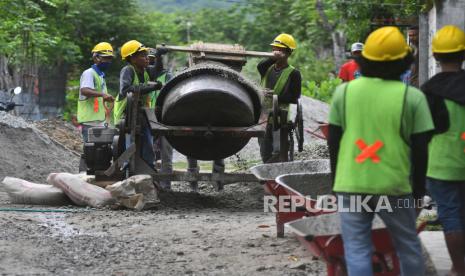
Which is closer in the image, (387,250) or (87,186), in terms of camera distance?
(387,250)

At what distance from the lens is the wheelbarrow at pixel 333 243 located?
5363 millimetres

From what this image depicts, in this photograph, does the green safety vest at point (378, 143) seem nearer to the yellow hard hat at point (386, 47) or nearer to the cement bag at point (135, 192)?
the yellow hard hat at point (386, 47)

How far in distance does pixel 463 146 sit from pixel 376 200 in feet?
3.90

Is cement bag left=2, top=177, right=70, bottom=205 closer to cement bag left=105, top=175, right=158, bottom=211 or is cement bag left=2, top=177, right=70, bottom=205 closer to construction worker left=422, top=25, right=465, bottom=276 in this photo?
cement bag left=105, top=175, right=158, bottom=211

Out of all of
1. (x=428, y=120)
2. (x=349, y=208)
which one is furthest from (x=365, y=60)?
(x=349, y=208)

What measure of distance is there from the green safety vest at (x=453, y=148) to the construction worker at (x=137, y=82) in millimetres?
5384

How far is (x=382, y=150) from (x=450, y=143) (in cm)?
115

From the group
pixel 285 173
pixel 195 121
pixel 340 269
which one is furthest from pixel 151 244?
pixel 340 269

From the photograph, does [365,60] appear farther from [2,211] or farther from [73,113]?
[73,113]

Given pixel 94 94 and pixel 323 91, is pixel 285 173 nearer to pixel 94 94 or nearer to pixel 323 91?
pixel 94 94

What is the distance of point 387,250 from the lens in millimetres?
5605

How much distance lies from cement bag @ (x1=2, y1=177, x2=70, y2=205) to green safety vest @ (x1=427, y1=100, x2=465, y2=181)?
580cm

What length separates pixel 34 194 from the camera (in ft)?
36.1

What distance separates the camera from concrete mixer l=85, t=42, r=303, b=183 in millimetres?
10617
